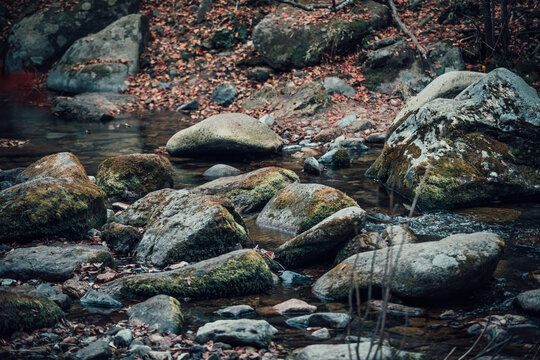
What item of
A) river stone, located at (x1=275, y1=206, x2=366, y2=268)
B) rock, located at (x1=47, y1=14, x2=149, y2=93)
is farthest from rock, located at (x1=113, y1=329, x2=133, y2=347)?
rock, located at (x1=47, y1=14, x2=149, y2=93)

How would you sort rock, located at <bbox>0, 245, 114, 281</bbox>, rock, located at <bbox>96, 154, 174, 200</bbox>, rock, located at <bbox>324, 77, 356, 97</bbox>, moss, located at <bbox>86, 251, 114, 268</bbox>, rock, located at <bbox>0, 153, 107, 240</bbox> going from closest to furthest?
rock, located at <bbox>0, 245, 114, 281</bbox>, moss, located at <bbox>86, 251, 114, 268</bbox>, rock, located at <bbox>0, 153, 107, 240</bbox>, rock, located at <bbox>96, 154, 174, 200</bbox>, rock, located at <bbox>324, 77, 356, 97</bbox>

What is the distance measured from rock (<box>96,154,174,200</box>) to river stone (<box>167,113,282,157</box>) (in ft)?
5.99

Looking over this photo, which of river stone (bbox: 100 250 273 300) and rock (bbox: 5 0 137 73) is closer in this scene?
river stone (bbox: 100 250 273 300)

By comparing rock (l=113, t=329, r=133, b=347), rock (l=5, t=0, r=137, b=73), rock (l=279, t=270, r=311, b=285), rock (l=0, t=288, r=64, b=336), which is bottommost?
rock (l=279, t=270, r=311, b=285)

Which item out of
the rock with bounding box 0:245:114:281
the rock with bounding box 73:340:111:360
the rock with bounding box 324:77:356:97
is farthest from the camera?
the rock with bounding box 324:77:356:97

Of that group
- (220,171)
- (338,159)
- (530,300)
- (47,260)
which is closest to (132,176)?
(220,171)

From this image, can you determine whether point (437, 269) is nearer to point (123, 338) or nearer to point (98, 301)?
point (123, 338)

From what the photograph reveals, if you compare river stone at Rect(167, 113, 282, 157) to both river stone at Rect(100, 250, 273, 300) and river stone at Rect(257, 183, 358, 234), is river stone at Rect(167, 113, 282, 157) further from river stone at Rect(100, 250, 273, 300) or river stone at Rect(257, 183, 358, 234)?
river stone at Rect(100, 250, 273, 300)

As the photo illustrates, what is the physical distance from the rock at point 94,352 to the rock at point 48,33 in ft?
53.6

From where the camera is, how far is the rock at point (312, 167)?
29.8ft

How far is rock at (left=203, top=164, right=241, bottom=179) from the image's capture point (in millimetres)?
9098

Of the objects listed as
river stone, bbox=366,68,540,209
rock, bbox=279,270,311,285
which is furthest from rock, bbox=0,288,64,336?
river stone, bbox=366,68,540,209

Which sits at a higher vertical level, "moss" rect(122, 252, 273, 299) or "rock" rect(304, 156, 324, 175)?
"moss" rect(122, 252, 273, 299)

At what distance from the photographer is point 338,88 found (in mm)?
13047
